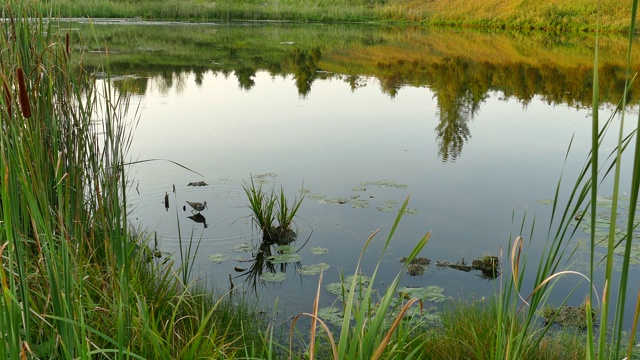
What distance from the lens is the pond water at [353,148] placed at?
154 inches

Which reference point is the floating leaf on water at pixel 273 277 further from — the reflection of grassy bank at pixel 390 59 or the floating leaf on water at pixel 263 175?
the reflection of grassy bank at pixel 390 59

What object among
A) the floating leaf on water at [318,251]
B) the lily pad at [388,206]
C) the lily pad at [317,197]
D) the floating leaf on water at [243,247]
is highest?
the lily pad at [317,197]

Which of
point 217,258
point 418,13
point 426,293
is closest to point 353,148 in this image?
point 217,258

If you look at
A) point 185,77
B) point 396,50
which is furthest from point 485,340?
point 396,50

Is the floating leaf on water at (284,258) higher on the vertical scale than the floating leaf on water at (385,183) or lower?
lower

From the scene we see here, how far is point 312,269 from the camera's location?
362 centimetres

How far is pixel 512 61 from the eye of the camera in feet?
44.5

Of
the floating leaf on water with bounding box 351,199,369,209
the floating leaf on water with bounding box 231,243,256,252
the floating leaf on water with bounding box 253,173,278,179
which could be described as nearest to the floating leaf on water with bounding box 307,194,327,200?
the floating leaf on water with bounding box 351,199,369,209

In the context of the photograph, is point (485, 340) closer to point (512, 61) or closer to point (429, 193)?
point (429, 193)

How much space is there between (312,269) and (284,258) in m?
0.22

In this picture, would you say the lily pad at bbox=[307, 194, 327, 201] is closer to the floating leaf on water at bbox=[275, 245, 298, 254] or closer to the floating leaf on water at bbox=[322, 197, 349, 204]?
the floating leaf on water at bbox=[322, 197, 349, 204]

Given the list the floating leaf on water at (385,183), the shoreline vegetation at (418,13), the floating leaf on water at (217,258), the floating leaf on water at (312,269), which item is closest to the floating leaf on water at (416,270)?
the floating leaf on water at (312,269)

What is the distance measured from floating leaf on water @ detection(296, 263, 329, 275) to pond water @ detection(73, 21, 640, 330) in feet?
0.16

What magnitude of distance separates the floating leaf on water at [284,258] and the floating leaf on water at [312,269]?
93mm
